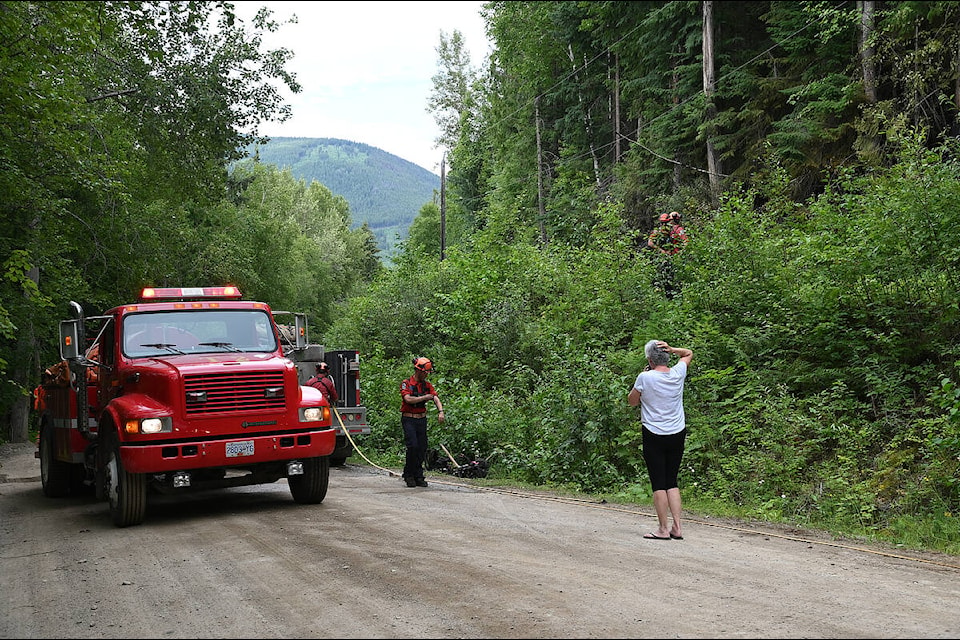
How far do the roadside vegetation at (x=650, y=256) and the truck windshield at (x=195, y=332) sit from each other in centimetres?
270

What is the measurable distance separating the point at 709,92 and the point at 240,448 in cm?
1802

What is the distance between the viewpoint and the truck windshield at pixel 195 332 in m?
10.4

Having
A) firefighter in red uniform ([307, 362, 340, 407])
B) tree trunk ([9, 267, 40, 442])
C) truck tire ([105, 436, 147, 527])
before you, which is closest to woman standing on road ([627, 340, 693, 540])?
truck tire ([105, 436, 147, 527])

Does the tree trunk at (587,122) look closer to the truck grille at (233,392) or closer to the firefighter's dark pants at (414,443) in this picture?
the firefighter's dark pants at (414,443)

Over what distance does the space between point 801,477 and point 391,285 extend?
61.1 feet

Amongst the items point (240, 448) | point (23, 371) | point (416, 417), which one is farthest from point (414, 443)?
point (23, 371)

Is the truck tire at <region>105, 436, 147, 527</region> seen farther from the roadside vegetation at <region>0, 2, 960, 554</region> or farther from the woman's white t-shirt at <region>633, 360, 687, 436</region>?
the woman's white t-shirt at <region>633, 360, 687, 436</region>

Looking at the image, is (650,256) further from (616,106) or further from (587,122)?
(587,122)

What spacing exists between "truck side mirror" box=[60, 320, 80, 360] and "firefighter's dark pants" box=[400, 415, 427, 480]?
199 inches

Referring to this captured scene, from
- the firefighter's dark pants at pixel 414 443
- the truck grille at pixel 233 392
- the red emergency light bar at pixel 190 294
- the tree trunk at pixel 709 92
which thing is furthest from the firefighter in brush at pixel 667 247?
the truck grille at pixel 233 392

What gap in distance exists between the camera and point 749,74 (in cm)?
2203

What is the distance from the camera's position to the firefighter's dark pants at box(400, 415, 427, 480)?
1299 centimetres

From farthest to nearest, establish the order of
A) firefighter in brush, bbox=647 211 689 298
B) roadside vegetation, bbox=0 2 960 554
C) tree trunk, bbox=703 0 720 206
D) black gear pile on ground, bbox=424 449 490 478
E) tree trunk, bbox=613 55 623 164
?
tree trunk, bbox=613 55 623 164, tree trunk, bbox=703 0 720 206, firefighter in brush, bbox=647 211 689 298, black gear pile on ground, bbox=424 449 490 478, roadside vegetation, bbox=0 2 960 554

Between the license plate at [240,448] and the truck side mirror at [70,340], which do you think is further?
the truck side mirror at [70,340]
